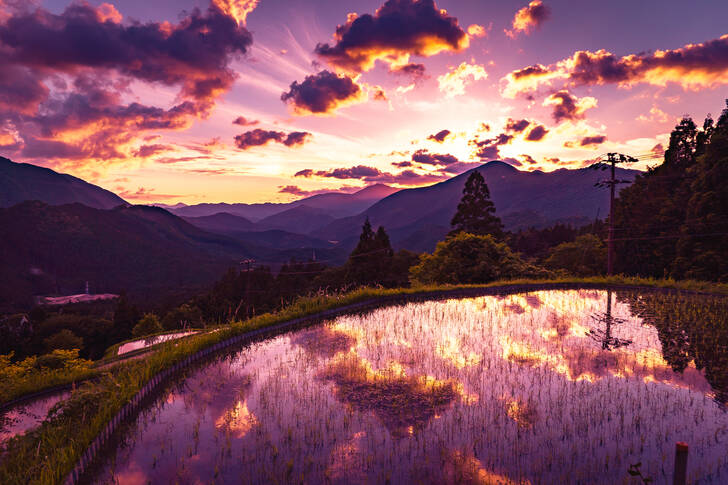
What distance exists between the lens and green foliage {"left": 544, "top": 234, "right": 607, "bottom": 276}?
153 ft

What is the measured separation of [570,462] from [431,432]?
97.5 inches

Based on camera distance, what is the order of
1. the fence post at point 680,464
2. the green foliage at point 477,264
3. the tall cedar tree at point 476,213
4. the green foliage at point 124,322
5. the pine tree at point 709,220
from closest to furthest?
the fence post at point 680,464, the pine tree at point 709,220, the green foliage at point 477,264, the tall cedar tree at point 476,213, the green foliage at point 124,322

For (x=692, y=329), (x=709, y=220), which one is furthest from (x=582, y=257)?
(x=692, y=329)

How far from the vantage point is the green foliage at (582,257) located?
46688mm

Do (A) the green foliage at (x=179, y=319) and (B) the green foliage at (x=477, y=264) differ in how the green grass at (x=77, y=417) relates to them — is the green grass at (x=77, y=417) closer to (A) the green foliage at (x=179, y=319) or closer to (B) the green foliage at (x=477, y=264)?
(B) the green foliage at (x=477, y=264)

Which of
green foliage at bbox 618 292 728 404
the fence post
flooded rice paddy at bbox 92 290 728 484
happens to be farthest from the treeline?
the fence post

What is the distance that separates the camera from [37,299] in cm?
16912

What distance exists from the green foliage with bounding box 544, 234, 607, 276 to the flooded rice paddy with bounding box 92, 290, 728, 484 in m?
36.3

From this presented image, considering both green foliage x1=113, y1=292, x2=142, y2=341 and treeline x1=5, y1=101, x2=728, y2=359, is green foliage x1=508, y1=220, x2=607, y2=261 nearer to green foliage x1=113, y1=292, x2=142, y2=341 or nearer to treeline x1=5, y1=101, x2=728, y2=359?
treeline x1=5, y1=101, x2=728, y2=359

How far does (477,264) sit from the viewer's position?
1228 inches

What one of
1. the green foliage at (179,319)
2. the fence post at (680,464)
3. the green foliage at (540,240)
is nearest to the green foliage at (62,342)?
the green foliage at (179,319)

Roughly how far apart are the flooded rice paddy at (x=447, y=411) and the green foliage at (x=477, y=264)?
1583 centimetres

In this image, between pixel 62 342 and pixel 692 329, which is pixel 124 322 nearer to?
pixel 62 342

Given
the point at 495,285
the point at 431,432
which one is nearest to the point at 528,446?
the point at 431,432
